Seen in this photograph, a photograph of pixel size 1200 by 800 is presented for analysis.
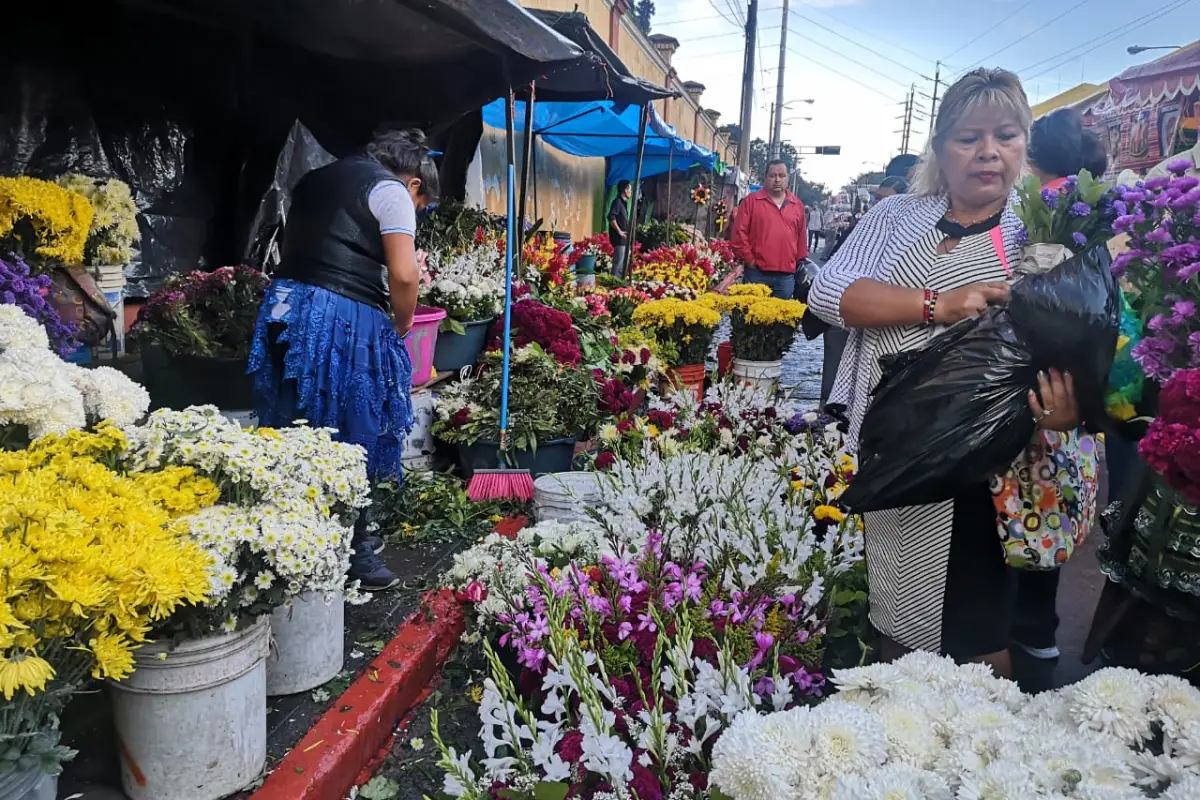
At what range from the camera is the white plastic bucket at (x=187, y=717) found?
1981mm

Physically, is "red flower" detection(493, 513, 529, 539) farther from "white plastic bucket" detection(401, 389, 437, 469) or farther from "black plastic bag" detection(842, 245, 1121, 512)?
"black plastic bag" detection(842, 245, 1121, 512)

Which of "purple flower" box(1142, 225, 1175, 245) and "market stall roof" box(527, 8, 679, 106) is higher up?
"market stall roof" box(527, 8, 679, 106)

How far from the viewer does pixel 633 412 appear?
559 cm

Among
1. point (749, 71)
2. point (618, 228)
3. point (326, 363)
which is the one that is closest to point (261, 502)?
point (326, 363)

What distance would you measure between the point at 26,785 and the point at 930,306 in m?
2.21

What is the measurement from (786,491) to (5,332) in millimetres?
2735

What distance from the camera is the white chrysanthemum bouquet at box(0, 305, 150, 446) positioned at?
6.59ft

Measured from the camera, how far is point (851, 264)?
89.6 inches

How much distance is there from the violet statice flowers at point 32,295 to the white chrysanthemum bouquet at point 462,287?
229 cm

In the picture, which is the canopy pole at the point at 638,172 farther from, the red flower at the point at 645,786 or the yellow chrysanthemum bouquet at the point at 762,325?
the red flower at the point at 645,786

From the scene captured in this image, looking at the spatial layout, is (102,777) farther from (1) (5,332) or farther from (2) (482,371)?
(2) (482,371)

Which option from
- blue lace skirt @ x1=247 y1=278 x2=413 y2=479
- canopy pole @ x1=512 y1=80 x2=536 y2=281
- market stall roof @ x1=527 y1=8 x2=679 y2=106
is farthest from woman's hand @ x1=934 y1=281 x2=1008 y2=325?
market stall roof @ x1=527 y1=8 x2=679 y2=106

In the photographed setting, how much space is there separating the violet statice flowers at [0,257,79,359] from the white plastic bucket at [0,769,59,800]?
154 centimetres

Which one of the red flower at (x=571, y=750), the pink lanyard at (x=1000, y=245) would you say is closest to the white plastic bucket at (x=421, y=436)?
the red flower at (x=571, y=750)
